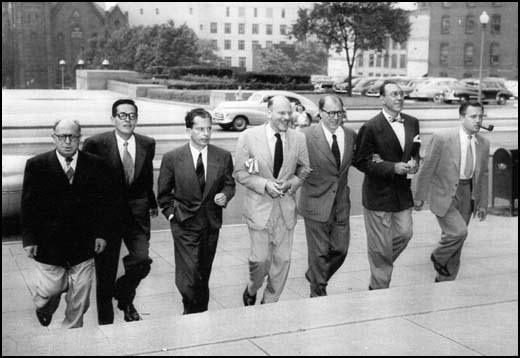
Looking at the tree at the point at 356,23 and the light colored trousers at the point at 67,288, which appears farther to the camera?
the tree at the point at 356,23

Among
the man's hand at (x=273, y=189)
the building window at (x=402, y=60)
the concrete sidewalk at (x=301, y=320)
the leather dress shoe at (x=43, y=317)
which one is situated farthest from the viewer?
the building window at (x=402, y=60)

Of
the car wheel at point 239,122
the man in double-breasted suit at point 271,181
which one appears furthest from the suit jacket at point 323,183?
the car wheel at point 239,122

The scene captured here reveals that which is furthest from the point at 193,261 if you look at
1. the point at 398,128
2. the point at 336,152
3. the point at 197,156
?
the point at 398,128

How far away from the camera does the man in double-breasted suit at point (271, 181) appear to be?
20.8 feet

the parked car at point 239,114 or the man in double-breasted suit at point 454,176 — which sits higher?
the man in double-breasted suit at point 454,176

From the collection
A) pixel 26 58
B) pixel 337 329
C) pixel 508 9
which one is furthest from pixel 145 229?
pixel 26 58

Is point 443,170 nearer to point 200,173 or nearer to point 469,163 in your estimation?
point 469,163

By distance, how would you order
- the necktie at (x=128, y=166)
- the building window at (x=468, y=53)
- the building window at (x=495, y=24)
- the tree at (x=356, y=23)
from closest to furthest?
the necktie at (x=128, y=166) → the tree at (x=356, y=23) → the building window at (x=495, y=24) → the building window at (x=468, y=53)

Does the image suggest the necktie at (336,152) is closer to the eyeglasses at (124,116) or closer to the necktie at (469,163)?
the necktie at (469,163)

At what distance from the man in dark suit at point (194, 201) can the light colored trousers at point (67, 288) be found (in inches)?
31.1

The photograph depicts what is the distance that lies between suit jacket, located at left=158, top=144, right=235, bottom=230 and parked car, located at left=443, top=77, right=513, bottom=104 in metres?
43.8

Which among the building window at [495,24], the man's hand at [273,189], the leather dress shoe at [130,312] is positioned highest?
the building window at [495,24]

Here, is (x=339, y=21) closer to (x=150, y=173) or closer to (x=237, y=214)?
(x=237, y=214)

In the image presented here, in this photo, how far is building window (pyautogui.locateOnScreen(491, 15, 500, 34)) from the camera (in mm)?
82938
